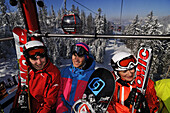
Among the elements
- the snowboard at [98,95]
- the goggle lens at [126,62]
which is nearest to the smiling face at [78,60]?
the snowboard at [98,95]

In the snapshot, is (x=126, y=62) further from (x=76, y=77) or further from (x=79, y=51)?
(x=76, y=77)


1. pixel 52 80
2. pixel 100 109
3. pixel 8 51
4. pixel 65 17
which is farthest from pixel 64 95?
pixel 8 51

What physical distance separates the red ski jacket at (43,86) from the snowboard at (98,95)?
71cm

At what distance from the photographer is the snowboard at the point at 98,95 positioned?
4.90 feet

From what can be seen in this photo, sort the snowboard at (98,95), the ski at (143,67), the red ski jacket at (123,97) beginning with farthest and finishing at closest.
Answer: the red ski jacket at (123,97) < the snowboard at (98,95) < the ski at (143,67)

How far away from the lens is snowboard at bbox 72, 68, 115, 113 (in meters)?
1.49

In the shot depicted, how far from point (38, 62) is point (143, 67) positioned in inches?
81.2

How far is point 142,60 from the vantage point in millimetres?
1182

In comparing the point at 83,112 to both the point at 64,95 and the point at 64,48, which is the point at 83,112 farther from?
the point at 64,48

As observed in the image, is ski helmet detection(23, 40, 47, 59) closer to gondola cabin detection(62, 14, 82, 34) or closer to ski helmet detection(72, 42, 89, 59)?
ski helmet detection(72, 42, 89, 59)

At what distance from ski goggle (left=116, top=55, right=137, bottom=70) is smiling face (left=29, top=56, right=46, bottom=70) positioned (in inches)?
66.8

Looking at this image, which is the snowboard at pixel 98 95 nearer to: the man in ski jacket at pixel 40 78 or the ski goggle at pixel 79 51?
the ski goggle at pixel 79 51

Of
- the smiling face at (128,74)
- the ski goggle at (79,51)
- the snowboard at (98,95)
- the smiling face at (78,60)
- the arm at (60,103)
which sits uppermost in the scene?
the ski goggle at (79,51)

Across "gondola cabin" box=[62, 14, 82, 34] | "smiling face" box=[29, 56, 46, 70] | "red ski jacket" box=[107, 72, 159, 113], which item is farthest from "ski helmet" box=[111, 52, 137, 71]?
"gondola cabin" box=[62, 14, 82, 34]
